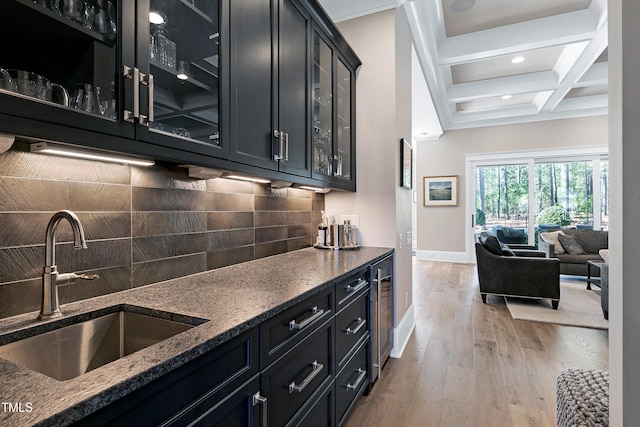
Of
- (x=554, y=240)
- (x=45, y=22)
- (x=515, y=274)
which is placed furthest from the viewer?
(x=554, y=240)

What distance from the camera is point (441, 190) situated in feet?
24.2

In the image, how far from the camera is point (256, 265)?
1.87 meters

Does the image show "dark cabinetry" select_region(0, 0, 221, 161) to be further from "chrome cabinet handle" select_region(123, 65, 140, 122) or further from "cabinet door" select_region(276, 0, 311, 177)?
"cabinet door" select_region(276, 0, 311, 177)

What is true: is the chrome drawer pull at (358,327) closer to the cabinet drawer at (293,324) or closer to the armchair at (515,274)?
the cabinet drawer at (293,324)

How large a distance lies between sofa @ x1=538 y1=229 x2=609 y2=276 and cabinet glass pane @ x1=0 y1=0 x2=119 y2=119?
Answer: 597 centimetres

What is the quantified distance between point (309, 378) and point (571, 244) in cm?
566

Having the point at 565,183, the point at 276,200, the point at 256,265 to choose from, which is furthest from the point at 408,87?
the point at 565,183

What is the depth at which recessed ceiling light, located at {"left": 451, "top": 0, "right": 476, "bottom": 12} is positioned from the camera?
125 inches

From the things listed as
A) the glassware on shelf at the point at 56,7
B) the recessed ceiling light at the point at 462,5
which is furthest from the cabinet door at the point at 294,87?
the recessed ceiling light at the point at 462,5

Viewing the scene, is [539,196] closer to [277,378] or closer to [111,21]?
[277,378]

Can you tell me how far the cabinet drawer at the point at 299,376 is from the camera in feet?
3.57

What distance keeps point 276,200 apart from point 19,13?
5.20 feet

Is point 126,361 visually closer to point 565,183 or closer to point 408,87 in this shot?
point 408,87

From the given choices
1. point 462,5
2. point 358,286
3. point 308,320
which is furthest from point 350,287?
point 462,5
